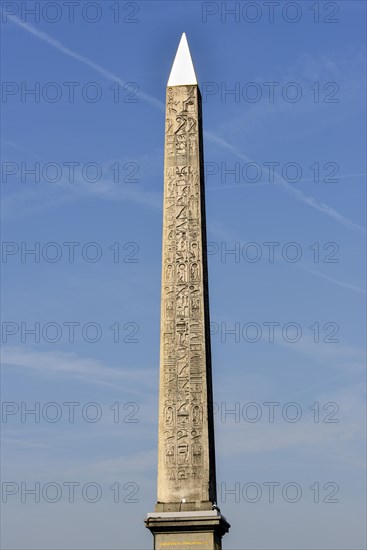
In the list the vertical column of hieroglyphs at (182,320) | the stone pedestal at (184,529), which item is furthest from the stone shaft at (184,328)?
the stone pedestal at (184,529)

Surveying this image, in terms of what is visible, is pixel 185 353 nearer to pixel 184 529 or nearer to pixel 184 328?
pixel 184 328

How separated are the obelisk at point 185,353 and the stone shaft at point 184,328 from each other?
2 cm

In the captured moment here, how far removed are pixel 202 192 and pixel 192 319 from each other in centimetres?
229

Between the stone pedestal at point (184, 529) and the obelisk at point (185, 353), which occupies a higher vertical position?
the obelisk at point (185, 353)

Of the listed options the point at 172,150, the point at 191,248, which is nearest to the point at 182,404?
the point at 191,248

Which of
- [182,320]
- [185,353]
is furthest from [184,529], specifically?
[182,320]

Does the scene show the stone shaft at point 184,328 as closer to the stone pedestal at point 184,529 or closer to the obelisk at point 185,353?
the obelisk at point 185,353

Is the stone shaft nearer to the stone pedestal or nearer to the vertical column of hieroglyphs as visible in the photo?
the vertical column of hieroglyphs

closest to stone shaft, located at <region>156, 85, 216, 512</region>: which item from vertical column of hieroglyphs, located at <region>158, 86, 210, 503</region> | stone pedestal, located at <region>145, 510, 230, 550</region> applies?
vertical column of hieroglyphs, located at <region>158, 86, 210, 503</region>

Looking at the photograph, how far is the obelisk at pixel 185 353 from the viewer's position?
25688mm

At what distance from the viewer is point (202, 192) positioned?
27078 mm

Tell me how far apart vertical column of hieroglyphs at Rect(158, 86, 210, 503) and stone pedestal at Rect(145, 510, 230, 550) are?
0.28 metres

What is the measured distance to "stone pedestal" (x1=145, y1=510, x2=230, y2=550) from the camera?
83.9ft

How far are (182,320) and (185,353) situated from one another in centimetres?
57
